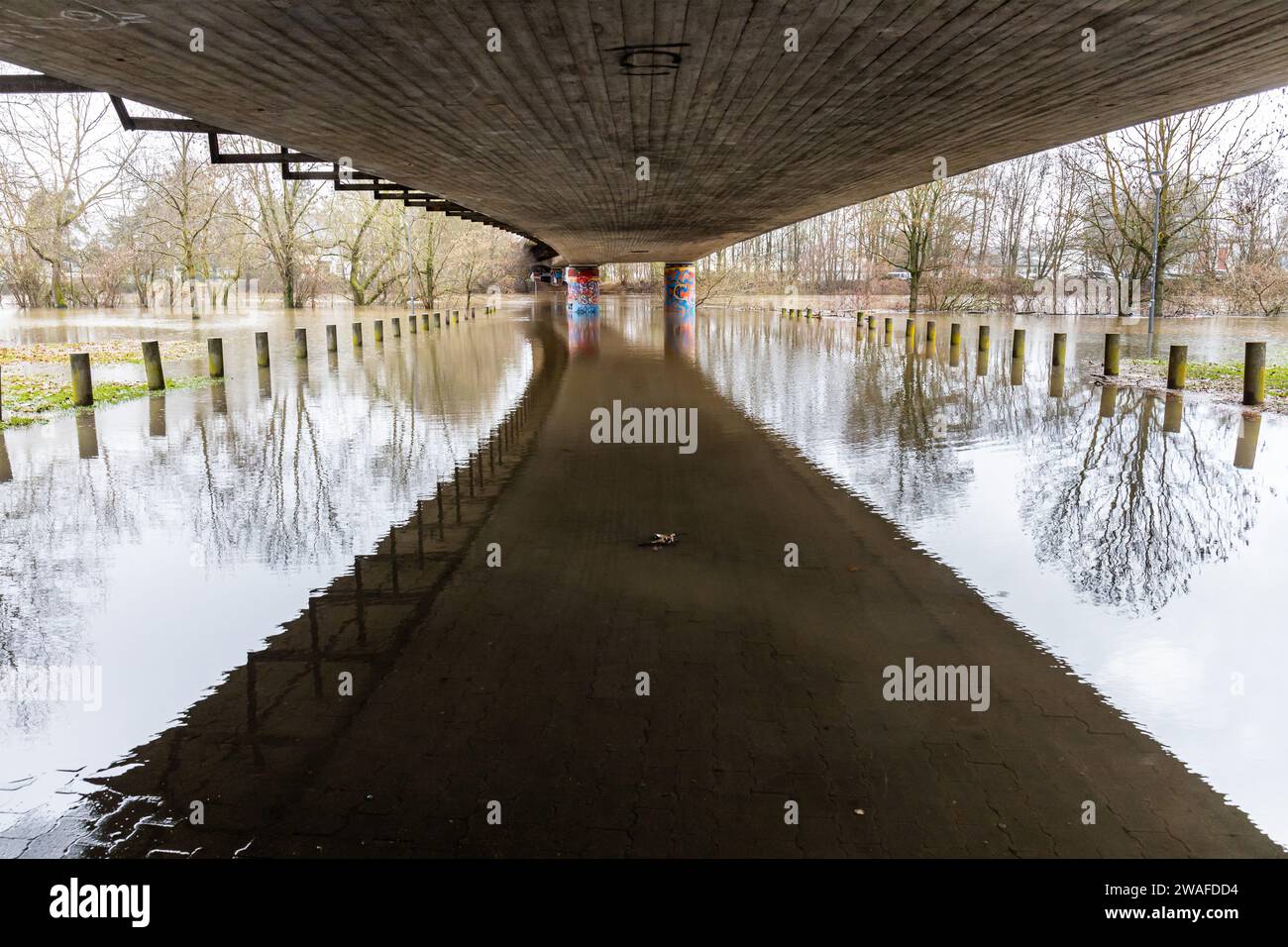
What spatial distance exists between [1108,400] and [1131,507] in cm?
733

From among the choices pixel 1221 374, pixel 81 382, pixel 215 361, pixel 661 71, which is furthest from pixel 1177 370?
pixel 215 361

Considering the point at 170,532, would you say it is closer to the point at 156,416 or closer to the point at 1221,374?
the point at 156,416

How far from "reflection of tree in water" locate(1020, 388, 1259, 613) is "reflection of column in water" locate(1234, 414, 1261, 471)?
216mm

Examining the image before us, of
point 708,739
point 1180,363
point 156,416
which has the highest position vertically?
point 1180,363

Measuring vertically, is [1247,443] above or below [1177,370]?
below

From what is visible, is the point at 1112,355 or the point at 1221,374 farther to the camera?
the point at 1112,355

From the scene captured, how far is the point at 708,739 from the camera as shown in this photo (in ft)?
12.9

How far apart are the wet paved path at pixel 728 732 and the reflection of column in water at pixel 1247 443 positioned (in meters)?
5.48

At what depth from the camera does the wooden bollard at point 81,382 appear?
13.8m

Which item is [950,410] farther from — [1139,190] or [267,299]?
[267,299]

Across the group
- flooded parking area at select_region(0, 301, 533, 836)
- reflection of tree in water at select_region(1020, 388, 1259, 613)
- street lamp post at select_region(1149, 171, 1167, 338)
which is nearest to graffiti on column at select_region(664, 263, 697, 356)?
street lamp post at select_region(1149, 171, 1167, 338)

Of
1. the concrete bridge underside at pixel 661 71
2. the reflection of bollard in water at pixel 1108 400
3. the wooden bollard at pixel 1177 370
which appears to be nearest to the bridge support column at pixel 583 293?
the reflection of bollard in water at pixel 1108 400
